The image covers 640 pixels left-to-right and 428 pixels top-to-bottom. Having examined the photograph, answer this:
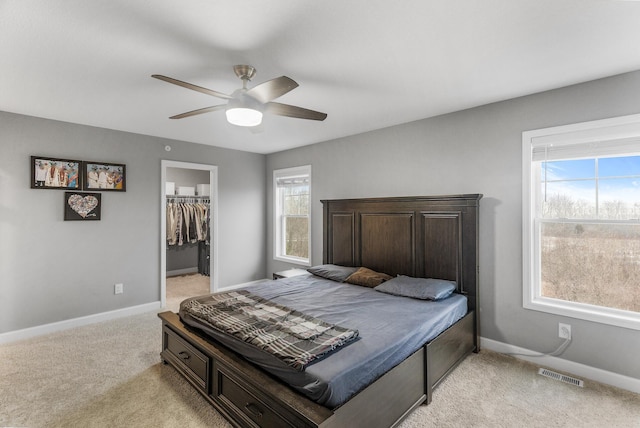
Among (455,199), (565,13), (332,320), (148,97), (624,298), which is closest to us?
(565,13)

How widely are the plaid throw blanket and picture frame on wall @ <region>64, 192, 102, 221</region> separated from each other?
215cm

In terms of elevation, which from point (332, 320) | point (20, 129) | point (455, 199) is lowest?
point (332, 320)

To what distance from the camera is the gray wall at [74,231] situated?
3.35m

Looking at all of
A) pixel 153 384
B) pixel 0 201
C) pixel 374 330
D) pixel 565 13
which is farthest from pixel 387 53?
pixel 0 201

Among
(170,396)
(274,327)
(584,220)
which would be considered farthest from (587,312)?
(170,396)

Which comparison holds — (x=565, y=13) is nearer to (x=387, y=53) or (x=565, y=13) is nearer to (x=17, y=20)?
(x=387, y=53)

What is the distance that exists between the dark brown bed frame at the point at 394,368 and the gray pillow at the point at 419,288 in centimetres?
26

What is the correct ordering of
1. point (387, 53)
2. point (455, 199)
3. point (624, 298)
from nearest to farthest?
point (387, 53) < point (624, 298) < point (455, 199)

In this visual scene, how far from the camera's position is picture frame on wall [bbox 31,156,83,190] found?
3.46m

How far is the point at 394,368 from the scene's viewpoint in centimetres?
191

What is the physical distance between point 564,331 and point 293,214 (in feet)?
12.8

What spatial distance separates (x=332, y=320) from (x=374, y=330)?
0.35 m

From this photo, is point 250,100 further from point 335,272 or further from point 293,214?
point 293,214

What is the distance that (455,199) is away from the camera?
319 cm
